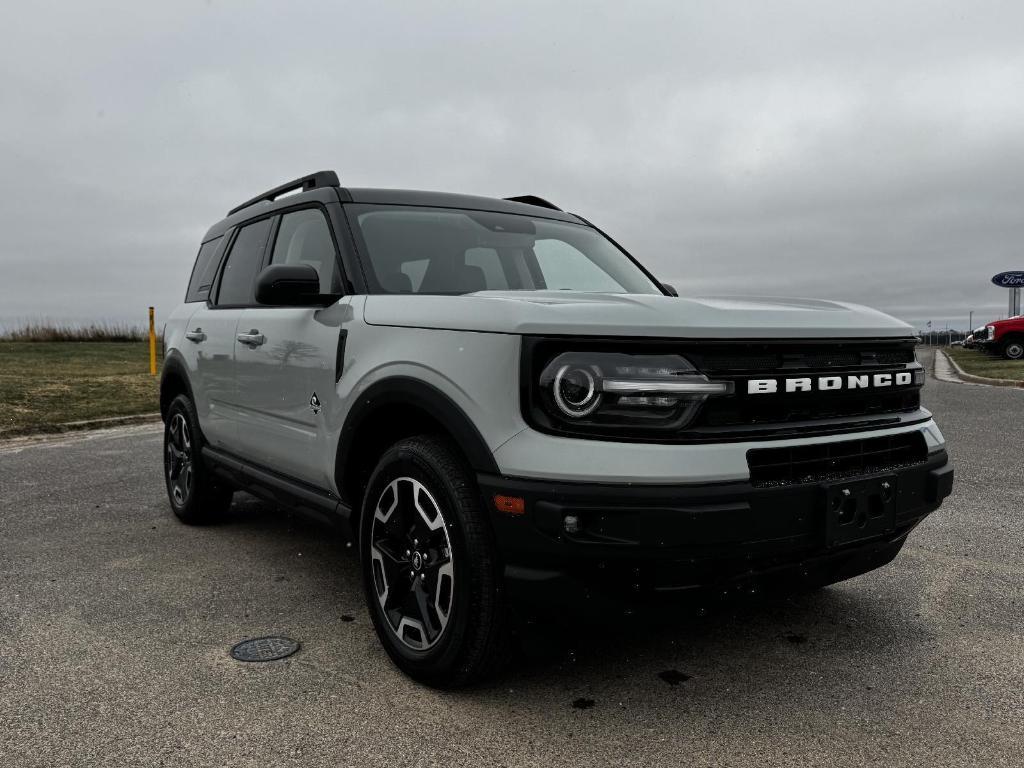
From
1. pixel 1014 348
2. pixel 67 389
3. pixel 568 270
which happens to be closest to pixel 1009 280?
pixel 1014 348

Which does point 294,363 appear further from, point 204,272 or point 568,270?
point 204,272

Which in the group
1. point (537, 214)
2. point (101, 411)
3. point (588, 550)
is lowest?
point (101, 411)

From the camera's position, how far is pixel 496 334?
273 cm

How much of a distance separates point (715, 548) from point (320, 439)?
5.98 ft

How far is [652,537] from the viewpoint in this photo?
247cm

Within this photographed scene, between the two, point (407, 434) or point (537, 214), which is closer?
point (407, 434)

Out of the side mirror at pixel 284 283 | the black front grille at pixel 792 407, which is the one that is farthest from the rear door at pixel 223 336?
the black front grille at pixel 792 407

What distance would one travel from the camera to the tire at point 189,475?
5375 millimetres

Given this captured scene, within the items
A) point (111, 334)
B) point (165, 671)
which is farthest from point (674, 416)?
point (111, 334)

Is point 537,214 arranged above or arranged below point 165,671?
above

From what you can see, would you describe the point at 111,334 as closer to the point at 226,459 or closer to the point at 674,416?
the point at 226,459

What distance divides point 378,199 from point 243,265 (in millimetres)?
1272

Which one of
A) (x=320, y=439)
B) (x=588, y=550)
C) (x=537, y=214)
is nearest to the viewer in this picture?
(x=588, y=550)

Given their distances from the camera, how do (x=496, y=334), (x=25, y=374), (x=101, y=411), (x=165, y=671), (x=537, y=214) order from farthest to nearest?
1. (x=25, y=374)
2. (x=101, y=411)
3. (x=537, y=214)
4. (x=165, y=671)
5. (x=496, y=334)
